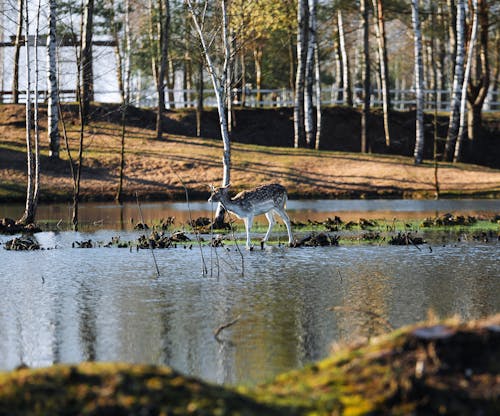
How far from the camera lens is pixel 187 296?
49.5 ft

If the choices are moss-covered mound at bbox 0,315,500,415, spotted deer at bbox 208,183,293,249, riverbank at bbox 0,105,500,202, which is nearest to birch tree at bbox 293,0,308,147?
riverbank at bbox 0,105,500,202

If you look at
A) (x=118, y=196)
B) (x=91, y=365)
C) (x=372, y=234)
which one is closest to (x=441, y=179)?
(x=118, y=196)

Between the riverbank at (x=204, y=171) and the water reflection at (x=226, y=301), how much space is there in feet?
61.8

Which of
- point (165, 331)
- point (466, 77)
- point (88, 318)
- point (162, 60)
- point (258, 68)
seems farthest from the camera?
point (258, 68)

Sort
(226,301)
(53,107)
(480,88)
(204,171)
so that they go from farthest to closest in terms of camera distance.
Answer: (480,88)
(204,171)
(53,107)
(226,301)

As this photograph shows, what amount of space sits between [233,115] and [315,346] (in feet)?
149

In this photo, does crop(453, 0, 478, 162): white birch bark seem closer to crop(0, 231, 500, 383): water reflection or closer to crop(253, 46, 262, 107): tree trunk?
crop(253, 46, 262, 107): tree trunk

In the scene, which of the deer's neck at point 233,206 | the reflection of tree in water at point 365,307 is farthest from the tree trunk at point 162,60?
the reflection of tree in water at point 365,307

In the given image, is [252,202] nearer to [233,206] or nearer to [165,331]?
[233,206]

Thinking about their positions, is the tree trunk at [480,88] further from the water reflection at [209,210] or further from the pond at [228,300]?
the pond at [228,300]

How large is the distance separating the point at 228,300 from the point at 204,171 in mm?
29619

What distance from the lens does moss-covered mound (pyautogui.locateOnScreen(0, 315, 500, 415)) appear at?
239 inches

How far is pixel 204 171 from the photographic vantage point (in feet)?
145

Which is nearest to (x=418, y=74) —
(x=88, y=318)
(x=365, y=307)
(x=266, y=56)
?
(x=266, y=56)
